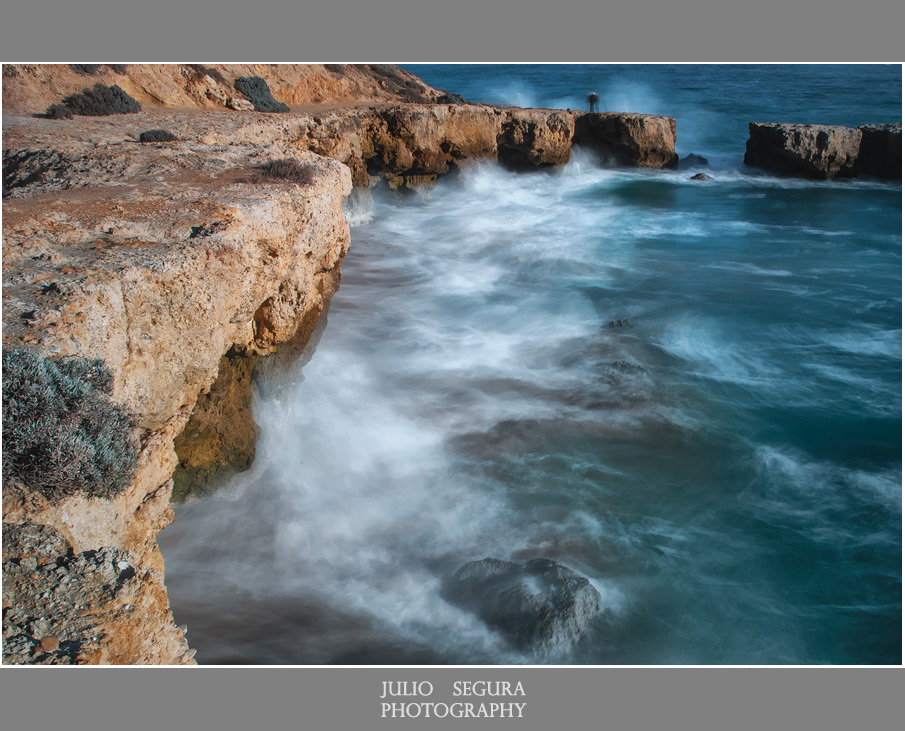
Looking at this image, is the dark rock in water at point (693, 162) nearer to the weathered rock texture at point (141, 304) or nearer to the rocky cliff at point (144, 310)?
the rocky cliff at point (144, 310)

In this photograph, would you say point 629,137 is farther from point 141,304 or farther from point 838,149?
point 141,304

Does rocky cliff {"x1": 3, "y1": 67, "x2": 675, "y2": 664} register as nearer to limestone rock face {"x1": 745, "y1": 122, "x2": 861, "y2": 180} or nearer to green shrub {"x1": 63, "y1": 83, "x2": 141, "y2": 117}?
green shrub {"x1": 63, "y1": 83, "x2": 141, "y2": 117}

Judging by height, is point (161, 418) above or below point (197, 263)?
below

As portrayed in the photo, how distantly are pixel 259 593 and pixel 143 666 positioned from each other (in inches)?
106

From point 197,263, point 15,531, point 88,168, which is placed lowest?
point 15,531

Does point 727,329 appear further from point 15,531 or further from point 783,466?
point 15,531

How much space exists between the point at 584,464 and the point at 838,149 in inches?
871

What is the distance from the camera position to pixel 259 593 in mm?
6285

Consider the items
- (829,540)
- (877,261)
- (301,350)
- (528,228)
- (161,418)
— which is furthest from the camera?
(528,228)

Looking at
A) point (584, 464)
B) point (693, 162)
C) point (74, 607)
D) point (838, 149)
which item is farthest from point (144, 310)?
point (693, 162)

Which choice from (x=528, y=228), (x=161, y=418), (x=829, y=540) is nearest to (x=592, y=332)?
(x=829, y=540)

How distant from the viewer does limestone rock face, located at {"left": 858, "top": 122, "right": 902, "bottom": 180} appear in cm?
2375

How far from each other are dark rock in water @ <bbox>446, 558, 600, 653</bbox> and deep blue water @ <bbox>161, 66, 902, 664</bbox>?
0.16m

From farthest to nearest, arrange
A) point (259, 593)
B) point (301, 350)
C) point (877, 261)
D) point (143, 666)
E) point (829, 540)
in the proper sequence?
point (877, 261) → point (301, 350) → point (829, 540) → point (259, 593) → point (143, 666)
